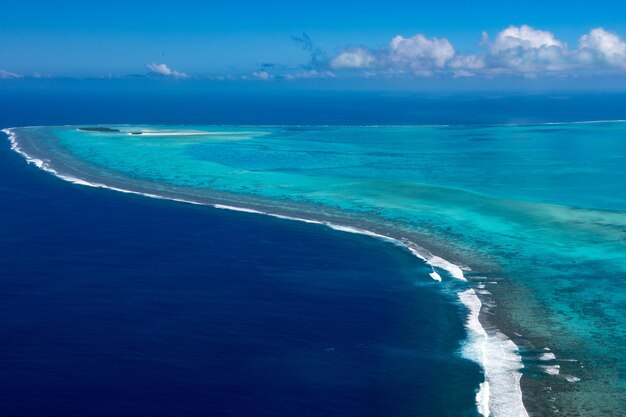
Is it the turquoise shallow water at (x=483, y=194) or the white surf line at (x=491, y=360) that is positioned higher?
the turquoise shallow water at (x=483, y=194)

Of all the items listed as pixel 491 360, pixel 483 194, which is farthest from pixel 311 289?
pixel 483 194

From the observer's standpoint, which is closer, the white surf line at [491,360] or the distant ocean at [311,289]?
the white surf line at [491,360]

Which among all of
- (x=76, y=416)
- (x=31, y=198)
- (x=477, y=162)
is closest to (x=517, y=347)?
(x=76, y=416)

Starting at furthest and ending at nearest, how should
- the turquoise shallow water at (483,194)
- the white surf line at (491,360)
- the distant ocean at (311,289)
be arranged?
the turquoise shallow water at (483,194)
the distant ocean at (311,289)
the white surf line at (491,360)

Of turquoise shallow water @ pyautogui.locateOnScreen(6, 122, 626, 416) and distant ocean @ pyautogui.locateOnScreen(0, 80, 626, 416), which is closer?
distant ocean @ pyautogui.locateOnScreen(0, 80, 626, 416)

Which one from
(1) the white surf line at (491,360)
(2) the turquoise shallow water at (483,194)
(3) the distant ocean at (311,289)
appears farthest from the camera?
(2) the turquoise shallow water at (483,194)

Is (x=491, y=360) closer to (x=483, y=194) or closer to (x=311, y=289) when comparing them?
(x=311, y=289)
